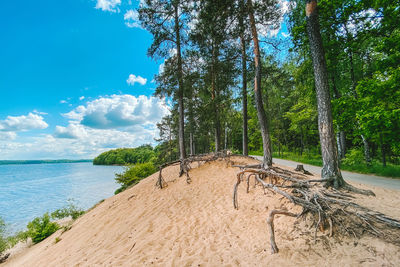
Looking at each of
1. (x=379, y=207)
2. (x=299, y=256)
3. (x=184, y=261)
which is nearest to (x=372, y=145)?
(x=379, y=207)

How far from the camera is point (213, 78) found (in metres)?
12.0

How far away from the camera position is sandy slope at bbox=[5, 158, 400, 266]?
9.31 ft

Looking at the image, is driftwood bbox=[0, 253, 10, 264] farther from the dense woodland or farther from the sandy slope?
the dense woodland

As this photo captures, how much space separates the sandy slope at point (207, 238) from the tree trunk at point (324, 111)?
95 centimetres

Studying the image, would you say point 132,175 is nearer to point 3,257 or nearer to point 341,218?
point 3,257

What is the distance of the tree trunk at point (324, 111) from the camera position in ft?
16.2

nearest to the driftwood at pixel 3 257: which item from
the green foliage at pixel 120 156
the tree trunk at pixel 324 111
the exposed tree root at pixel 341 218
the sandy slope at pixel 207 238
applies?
the sandy slope at pixel 207 238

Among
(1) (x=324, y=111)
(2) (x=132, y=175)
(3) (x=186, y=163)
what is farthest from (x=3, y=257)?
(1) (x=324, y=111)

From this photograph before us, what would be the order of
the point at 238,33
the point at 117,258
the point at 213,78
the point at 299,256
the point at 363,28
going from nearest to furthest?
the point at 299,256, the point at 117,258, the point at 238,33, the point at 363,28, the point at 213,78

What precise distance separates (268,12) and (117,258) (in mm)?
10258

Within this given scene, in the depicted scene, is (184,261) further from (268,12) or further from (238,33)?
(268,12)

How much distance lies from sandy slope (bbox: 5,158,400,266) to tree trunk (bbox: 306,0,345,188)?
0.95 m

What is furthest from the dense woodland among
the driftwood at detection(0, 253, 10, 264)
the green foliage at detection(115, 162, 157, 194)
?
the driftwood at detection(0, 253, 10, 264)

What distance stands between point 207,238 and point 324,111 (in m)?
5.13
